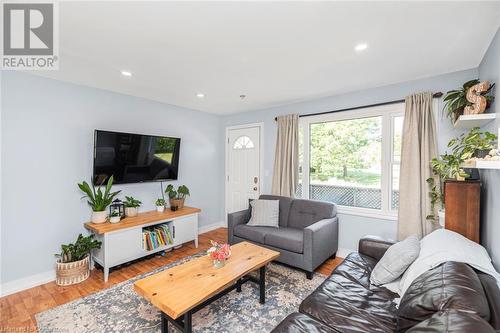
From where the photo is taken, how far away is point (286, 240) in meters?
2.88

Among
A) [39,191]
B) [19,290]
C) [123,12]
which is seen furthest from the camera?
[39,191]

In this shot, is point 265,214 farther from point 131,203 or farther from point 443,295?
point 443,295

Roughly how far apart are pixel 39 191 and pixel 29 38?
1.71 meters

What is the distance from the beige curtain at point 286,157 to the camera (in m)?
3.79

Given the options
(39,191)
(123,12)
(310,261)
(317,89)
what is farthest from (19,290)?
(317,89)

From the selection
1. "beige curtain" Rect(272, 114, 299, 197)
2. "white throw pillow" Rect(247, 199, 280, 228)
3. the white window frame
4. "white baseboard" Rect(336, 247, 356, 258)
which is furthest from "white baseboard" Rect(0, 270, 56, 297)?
the white window frame

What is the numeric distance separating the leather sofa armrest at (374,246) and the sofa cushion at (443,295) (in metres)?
0.86

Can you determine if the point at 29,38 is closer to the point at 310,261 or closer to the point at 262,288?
the point at 262,288

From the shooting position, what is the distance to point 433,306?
3.68 feet

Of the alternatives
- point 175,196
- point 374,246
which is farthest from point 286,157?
point 175,196

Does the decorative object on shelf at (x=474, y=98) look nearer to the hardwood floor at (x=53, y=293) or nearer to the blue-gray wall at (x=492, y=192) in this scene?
the blue-gray wall at (x=492, y=192)

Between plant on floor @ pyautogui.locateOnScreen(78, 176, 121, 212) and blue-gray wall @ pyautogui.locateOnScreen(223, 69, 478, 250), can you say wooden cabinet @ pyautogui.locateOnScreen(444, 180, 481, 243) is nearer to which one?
blue-gray wall @ pyautogui.locateOnScreen(223, 69, 478, 250)

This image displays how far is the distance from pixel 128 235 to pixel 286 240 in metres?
2.09

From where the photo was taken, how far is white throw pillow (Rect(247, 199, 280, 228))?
11.4 feet
